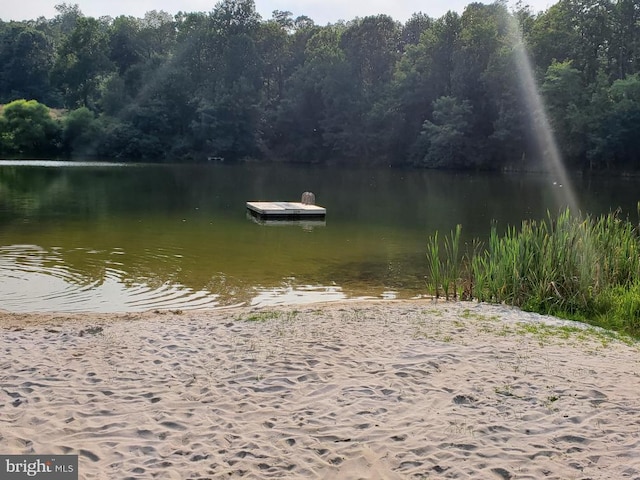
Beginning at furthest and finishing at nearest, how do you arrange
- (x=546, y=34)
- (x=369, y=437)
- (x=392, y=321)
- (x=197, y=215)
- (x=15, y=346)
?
(x=546, y=34) < (x=197, y=215) < (x=392, y=321) < (x=15, y=346) < (x=369, y=437)

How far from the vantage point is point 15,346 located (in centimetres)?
645

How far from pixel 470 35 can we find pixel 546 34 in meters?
6.21

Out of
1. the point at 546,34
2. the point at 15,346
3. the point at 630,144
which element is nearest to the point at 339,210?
the point at 15,346

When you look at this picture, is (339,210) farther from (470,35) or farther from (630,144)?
(470,35)

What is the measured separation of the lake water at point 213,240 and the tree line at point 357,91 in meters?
17.9

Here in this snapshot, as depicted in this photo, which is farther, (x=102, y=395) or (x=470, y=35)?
(x=470, y=35)

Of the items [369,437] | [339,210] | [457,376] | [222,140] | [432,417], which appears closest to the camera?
[369,437]

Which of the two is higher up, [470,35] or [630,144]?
[470,35]

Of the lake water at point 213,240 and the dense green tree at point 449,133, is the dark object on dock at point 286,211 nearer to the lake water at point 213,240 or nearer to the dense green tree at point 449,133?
the lake water at point 213,240

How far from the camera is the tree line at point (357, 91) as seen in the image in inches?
1998

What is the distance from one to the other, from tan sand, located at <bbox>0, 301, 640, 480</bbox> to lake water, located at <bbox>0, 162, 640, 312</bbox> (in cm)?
316

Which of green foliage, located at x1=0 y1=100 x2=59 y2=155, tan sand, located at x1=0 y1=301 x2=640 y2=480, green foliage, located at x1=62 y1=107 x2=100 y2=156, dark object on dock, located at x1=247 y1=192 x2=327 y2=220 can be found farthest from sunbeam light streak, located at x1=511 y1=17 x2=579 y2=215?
tan sand, located at x1=0 y1=301 x2=640 y2=480

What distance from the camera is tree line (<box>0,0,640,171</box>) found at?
5075 cm

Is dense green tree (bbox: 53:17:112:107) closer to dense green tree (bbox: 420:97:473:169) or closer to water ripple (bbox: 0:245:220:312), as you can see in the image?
dense green tree (bbox: 420:97:473:169)
